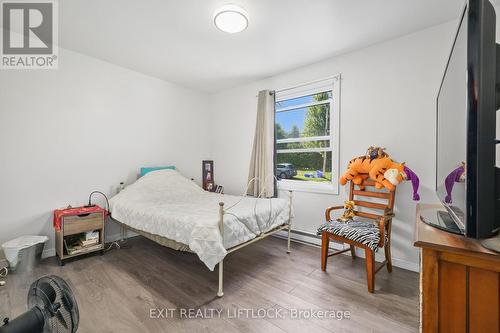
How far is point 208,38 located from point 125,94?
1649 mm

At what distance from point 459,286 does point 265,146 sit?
2.79m

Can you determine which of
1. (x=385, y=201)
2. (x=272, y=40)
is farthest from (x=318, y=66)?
(x=385, y=201)

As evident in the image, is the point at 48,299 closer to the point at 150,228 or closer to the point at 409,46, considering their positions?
the point at 150,228

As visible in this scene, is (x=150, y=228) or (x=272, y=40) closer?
(x=150, y=228)

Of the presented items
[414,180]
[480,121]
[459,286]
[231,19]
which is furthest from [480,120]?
→ [231,19]

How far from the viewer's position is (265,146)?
3445 millimetres

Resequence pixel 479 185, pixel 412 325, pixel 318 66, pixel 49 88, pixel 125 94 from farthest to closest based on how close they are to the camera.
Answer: pixel 125 94, pixel 318 66, pixel 49 88, pixel 412 325, pixel 479 185

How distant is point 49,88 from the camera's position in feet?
8.57

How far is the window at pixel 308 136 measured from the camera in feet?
9.61

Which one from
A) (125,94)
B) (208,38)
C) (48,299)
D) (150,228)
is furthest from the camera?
(125,94)

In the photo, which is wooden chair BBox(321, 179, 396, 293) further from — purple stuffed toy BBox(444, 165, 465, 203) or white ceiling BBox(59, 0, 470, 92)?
white ceiling BBox(59, 0, 470, 92)

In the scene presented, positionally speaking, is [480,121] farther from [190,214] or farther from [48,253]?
[48,253]

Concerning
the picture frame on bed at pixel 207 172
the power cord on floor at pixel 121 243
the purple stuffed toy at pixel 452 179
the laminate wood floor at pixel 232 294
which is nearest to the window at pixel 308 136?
the laminate wood floor at pixel 232 294

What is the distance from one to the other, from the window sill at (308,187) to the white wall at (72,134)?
6.57 ft
